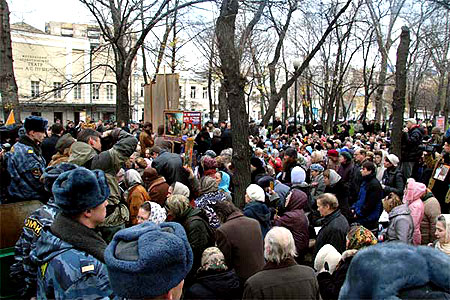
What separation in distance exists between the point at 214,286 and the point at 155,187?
2.73m

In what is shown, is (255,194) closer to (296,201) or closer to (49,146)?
(296,201)

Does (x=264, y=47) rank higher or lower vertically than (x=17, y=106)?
higher

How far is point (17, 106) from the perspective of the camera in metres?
11.5

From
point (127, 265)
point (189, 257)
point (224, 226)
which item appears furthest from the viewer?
point (224, 226)

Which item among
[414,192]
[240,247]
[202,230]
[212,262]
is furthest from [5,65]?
[414,192]

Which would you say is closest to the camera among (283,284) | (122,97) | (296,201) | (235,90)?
(283,284)

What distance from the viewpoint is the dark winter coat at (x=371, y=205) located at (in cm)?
716

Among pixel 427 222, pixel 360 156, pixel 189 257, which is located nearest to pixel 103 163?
pixel 189 257

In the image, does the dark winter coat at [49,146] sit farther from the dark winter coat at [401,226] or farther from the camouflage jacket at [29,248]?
the dark winter coat at [401,226]

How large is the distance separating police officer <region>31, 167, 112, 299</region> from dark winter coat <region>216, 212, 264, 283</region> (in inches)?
77.2

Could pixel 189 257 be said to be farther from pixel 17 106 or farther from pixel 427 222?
pixel 17 106

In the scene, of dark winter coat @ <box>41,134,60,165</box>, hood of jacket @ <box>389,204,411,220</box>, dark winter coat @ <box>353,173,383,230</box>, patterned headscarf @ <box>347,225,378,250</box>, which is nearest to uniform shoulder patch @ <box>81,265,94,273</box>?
patterned headscarf @ <box>347,225,378,250</box>

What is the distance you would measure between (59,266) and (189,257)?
0.90m

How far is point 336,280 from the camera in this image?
13.1 ft
